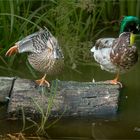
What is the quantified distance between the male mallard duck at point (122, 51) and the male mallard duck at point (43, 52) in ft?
1.53

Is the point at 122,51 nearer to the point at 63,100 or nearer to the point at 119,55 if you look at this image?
the point at 119,55

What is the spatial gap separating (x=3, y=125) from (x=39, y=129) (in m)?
0.28

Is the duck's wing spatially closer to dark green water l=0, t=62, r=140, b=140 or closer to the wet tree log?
the wet tree log

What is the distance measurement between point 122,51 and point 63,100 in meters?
0.69

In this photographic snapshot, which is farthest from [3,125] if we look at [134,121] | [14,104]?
[134,121]

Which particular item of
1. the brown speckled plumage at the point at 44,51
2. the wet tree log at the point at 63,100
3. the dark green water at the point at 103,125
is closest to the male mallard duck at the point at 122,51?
the dark green water at the point at 103,125

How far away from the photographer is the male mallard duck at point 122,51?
4.29m

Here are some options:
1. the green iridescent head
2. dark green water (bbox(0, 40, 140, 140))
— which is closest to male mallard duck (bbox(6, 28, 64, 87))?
dark green water (bbox(0, 40, 140, 140))

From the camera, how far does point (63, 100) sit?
395cm

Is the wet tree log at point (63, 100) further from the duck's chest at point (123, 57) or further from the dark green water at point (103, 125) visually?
the duck's chest at point (123, 57)

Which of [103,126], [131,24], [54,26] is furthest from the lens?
[54,26]

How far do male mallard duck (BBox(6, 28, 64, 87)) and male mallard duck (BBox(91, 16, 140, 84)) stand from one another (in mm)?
465

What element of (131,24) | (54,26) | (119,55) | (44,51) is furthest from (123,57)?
(54,26)

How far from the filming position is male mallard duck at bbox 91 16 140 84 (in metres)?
4.29
